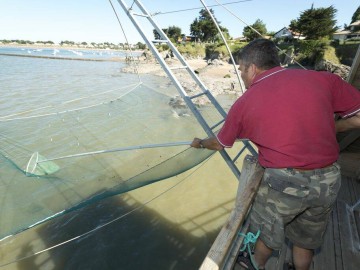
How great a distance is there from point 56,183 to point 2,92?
1922 cm

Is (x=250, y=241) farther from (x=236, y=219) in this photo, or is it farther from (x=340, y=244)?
(x=340, y=244)

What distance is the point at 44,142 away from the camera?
729 centimetres

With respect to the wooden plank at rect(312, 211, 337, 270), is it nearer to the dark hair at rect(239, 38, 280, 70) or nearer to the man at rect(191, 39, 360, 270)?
the man at rect(191, 39, 360, 270)

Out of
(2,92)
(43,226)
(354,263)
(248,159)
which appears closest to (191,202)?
(43,226)

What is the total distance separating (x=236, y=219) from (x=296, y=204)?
52cm

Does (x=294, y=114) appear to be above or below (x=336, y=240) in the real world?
above

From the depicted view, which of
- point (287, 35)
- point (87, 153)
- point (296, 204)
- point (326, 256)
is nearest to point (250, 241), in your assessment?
point (296, 204)

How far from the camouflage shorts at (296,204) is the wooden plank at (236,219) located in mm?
117

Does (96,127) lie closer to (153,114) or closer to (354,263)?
(153,114)

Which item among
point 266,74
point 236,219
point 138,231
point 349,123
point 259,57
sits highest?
point 259,57

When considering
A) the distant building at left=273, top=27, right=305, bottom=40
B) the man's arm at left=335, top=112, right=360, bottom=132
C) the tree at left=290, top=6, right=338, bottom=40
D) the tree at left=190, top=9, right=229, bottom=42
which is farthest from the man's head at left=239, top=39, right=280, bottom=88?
the tree at left=190, top=9, right=229, bottom=42

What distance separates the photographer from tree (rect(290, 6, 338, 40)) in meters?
37.9

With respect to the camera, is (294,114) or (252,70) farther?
(252,70)

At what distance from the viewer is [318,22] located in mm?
37969
